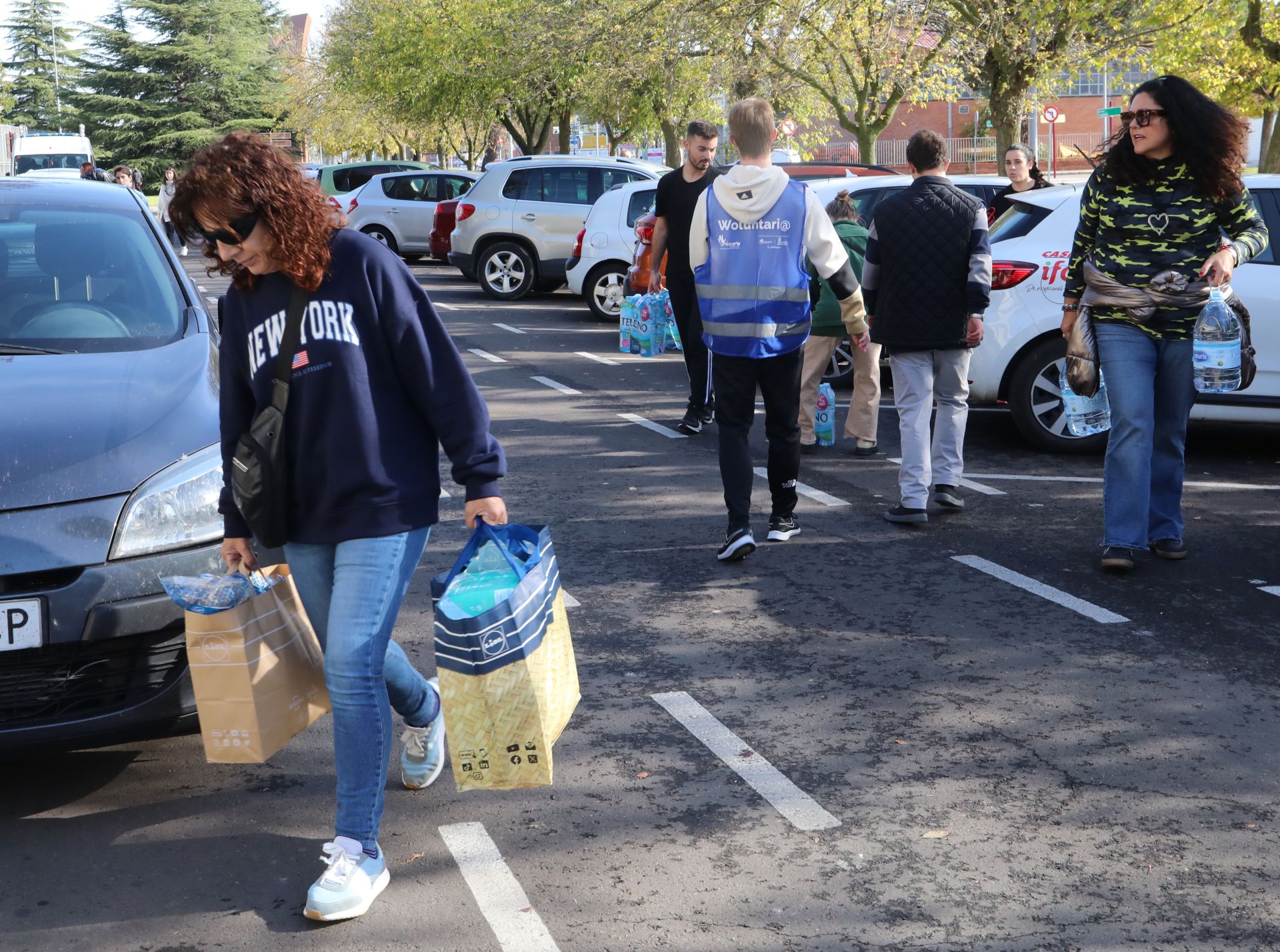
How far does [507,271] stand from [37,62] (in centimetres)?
8263

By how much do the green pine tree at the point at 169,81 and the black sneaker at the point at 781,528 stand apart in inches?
2555

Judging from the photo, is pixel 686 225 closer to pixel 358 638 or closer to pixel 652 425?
pixel 652 425

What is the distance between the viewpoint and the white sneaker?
3.27 meters

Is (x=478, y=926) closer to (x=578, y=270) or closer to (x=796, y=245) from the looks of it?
(x=796, y=245)

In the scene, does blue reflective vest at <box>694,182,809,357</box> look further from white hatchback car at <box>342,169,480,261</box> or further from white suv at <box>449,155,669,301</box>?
white hatchback car at <box>342,169,480,261</box>

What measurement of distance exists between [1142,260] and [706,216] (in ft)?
5.95

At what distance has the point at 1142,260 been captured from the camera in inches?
233

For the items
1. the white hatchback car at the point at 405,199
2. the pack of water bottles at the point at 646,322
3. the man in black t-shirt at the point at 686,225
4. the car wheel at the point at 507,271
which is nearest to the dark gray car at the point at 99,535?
the man in black t-shirt at the point at 686,225

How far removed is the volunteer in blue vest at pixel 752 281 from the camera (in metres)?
6.09

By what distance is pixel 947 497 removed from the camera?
7191 millimetres

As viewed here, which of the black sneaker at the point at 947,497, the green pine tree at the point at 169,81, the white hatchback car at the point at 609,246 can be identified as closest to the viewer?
the black sneaker at the point at 947,497

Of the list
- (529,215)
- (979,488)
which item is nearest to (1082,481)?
(979,488)

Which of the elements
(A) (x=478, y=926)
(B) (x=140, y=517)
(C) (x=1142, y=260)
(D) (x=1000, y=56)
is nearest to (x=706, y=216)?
(C) (x=1142, y=260)

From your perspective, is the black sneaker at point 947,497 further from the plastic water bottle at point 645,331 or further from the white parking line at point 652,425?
the plastic water bottle at point 645,331
